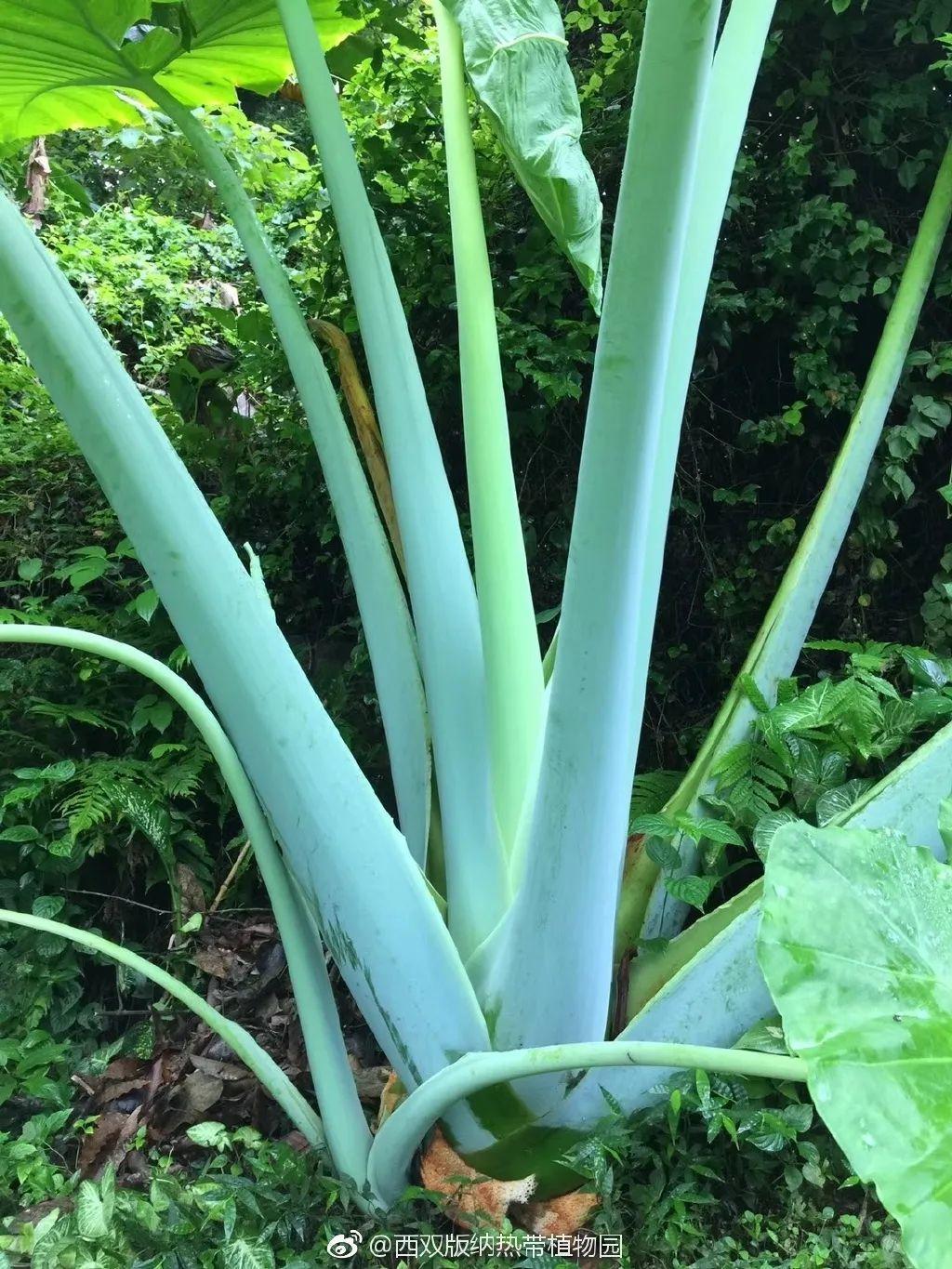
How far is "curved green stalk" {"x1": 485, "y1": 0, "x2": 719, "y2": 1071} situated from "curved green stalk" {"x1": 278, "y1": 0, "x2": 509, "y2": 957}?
0.12m

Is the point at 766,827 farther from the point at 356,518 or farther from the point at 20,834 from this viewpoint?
the point at 20,834

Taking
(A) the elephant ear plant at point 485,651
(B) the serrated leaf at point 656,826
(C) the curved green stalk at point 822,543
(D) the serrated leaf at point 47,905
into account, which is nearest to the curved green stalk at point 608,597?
(A) the elephant ear plant at point 485,651

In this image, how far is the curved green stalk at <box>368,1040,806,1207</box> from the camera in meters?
0.64

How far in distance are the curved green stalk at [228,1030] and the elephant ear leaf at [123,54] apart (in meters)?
1.18

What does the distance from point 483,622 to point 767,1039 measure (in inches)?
21.8

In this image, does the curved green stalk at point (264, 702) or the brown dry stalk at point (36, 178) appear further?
the brown dry stalk at point (36, 178)

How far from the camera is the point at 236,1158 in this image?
3.33ft

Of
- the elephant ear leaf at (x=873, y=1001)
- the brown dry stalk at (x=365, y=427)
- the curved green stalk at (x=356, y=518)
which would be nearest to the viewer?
the elephant ear leaf at (x=873, y=1001)

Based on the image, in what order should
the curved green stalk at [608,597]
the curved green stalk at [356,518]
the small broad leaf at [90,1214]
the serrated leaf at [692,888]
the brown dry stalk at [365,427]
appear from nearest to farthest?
the curved green stalk at [608,597] → the small broad leaf at [90,1214] → the serrated leaf at [692,888] → the curved green stalk at [356,518] → the brown dry stalk at [365,427]

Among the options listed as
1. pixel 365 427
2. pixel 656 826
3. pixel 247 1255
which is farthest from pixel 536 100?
pixel 247 1255

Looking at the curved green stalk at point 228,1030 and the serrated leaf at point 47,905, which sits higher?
the curved green stalk at point 228,1030

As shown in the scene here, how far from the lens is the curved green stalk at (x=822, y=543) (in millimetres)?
1163

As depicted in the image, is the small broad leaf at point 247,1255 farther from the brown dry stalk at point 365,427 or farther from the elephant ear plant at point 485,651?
the brown dry stalk at point 365,427

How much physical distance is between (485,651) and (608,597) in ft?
1.05
